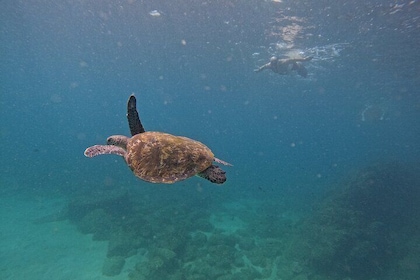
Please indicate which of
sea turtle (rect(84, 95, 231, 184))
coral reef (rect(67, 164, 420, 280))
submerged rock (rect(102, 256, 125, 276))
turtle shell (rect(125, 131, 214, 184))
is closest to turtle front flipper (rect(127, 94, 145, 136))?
sea turtle (rect(84, 95, 231, 184))

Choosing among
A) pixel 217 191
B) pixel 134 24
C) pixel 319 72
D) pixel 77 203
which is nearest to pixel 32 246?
pixel 77 203

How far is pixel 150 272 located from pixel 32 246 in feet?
24.1

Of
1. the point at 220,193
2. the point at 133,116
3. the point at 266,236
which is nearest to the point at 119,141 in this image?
the point at 133,116

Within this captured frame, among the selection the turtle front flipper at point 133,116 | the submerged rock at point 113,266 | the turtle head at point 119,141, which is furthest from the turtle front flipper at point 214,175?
the submerged rock at point 113,266

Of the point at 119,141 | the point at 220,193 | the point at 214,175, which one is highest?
the point at 119,141

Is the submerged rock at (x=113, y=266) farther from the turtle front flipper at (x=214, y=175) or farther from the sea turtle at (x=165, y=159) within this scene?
the turtle front flipper at (x=214, y=175)

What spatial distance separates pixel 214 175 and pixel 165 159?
3.10 ft

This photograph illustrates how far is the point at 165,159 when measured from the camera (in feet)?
14.0

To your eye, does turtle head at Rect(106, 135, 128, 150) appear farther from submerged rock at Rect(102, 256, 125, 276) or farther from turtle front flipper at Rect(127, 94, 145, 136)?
submerged rock at Rect(102, 256, 125, 276)

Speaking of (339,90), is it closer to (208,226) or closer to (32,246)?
(208,226)

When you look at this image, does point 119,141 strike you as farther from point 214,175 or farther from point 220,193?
point 220,193

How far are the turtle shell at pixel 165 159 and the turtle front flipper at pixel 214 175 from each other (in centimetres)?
9

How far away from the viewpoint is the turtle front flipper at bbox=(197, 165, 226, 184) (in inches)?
154

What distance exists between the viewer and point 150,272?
9531 millimetres
